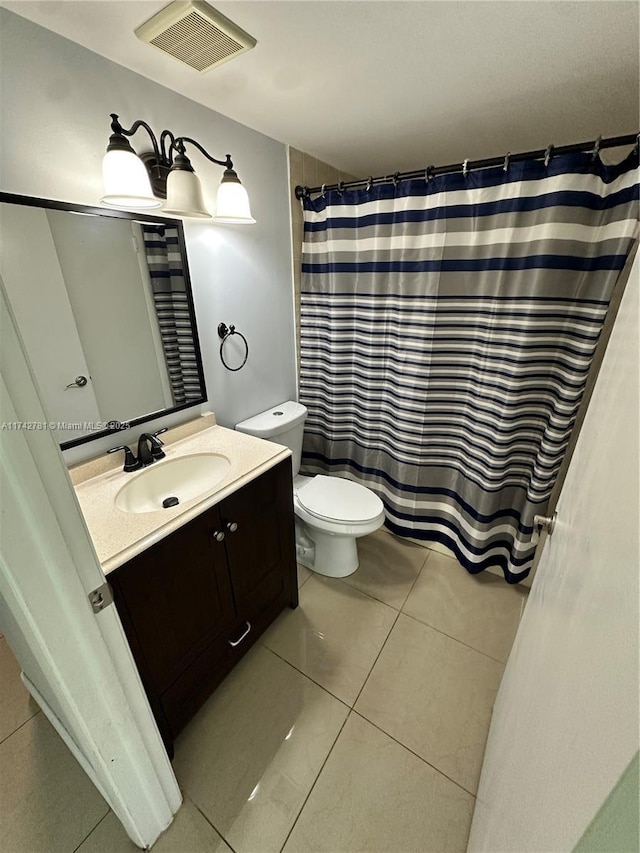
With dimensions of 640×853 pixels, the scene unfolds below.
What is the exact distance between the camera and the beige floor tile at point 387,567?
1.79 m

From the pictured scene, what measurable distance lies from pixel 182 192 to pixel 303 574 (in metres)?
1.78

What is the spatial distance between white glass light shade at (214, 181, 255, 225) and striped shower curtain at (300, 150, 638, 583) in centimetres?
64

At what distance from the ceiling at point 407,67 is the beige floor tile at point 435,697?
2.12 m

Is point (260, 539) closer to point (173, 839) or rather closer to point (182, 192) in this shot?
point (173, 839)

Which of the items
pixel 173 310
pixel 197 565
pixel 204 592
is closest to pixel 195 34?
pixel 173 310

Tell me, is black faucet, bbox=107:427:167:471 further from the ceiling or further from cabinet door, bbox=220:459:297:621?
the ceiling

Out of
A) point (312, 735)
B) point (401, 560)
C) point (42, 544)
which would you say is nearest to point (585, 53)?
point (42, 544)

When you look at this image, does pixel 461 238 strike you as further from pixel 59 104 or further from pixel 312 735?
pixel 312 735

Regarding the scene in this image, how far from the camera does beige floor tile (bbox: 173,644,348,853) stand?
3.42ft

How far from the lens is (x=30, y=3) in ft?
2.90

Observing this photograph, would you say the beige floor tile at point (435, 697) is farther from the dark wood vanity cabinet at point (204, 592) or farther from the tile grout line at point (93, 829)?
the tile grout line at point (93, 829)

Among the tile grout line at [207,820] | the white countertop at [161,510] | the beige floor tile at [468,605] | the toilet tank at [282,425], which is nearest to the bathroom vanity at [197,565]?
the white countertop at [161,510]

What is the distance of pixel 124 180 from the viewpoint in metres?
1.01

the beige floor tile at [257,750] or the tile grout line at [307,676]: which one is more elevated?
the tile grout line at [307,676]
